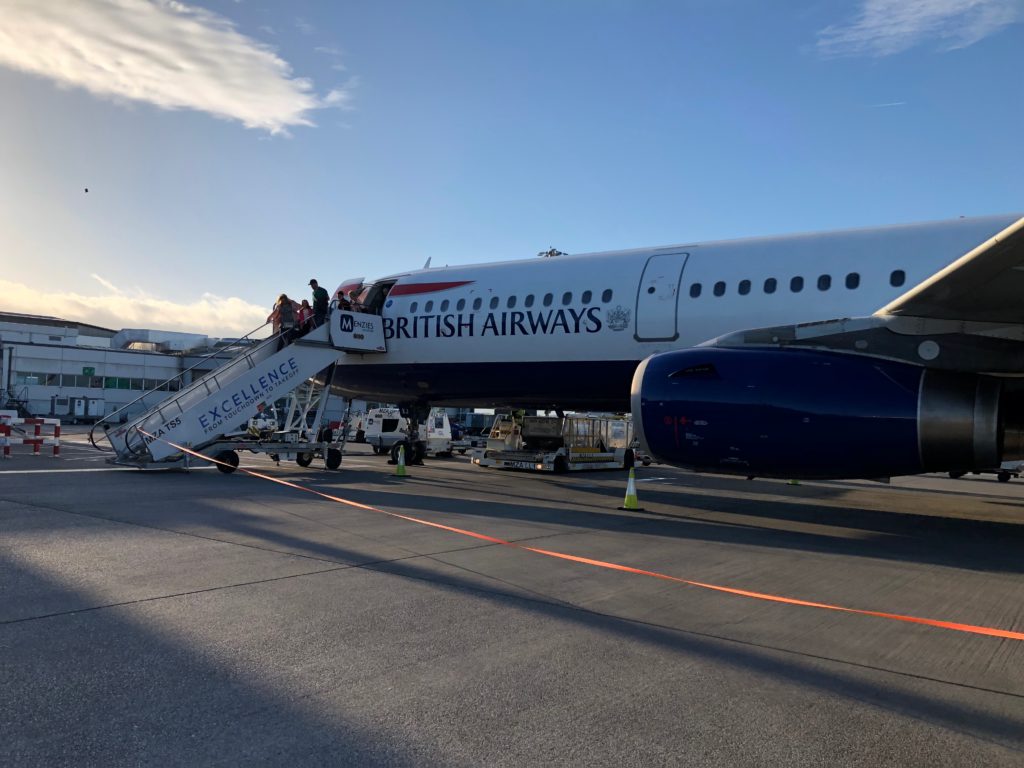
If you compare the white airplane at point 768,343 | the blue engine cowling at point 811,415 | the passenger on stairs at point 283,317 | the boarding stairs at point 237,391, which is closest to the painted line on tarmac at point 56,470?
the boarding stairs at point 237,391

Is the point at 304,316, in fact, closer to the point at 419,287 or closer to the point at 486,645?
the point at 419,287

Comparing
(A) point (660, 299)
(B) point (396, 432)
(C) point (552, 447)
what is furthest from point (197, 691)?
(B) point (396, 432)

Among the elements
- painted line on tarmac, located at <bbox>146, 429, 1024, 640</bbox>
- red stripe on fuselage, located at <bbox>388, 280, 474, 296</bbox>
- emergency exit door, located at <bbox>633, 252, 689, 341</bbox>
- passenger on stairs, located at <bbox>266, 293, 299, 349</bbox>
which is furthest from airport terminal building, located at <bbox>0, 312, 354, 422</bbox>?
painted line on tarmac, located at <bbox>146, 429, 1024, 640</bbox>

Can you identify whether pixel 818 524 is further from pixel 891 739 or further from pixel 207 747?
pixel 207 747

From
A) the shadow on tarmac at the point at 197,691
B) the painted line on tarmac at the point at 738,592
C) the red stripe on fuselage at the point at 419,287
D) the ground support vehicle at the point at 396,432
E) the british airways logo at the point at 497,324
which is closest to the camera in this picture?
the shadow on tarmac at the point at 197,691

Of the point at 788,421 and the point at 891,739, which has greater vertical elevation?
the point at 788,421

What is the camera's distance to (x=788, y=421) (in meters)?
8.80

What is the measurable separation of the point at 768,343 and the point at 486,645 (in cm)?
643

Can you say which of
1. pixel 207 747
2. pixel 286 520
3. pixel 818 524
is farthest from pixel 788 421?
pixel 207 747

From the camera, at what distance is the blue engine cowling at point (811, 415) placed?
27.2 feet

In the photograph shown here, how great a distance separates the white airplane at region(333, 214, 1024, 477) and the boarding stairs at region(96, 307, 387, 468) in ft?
3.77

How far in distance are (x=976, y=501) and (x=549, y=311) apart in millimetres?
9146

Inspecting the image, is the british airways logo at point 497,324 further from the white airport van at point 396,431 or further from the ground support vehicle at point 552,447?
the white airport van at point 396,431

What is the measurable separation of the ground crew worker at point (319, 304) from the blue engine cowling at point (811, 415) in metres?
9.38
